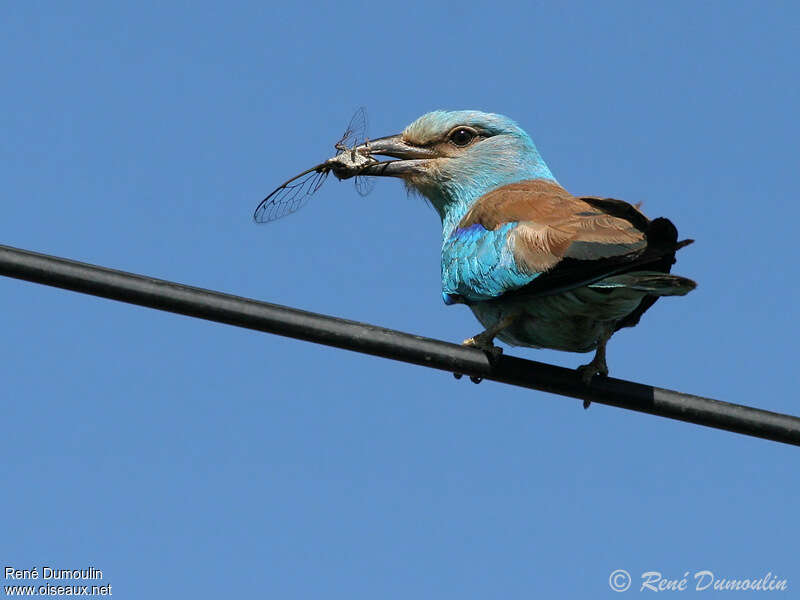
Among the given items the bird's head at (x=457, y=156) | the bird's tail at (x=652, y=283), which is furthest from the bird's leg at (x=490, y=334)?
the bird's head at (x=457, y=156)

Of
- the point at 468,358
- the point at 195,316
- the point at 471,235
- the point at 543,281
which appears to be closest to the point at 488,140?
the point at 471,235

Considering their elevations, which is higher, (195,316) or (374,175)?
(374,175)

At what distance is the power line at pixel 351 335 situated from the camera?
16.3 feet

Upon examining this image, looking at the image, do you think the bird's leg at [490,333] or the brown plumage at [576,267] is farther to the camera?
the bird's leg at [490,333]

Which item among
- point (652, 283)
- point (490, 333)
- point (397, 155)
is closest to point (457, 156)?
point (397, 155)

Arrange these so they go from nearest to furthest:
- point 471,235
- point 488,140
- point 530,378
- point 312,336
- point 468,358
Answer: point 312,336
point 468,358
point 530,378
point 471,235
point 488,140

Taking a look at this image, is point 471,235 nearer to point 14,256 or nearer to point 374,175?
point 374,175

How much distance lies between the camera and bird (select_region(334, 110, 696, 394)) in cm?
601

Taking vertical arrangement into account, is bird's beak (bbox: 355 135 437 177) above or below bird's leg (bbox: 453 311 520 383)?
above

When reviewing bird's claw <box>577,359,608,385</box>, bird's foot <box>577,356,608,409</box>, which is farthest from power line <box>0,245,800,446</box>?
bird's foot <box>577,356,608,409</box>

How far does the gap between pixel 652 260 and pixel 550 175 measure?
3.24m

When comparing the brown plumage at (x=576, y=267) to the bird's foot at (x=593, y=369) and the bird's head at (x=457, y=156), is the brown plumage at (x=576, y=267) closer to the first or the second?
the bird's foot at (x=593, y=369)

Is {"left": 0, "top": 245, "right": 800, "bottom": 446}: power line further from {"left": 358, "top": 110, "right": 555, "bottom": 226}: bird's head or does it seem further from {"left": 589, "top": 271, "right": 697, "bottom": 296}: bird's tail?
{"left": 358, "top": 110, "right": 555, "bottom": 226}: bird's head

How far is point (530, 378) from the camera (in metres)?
6.16
